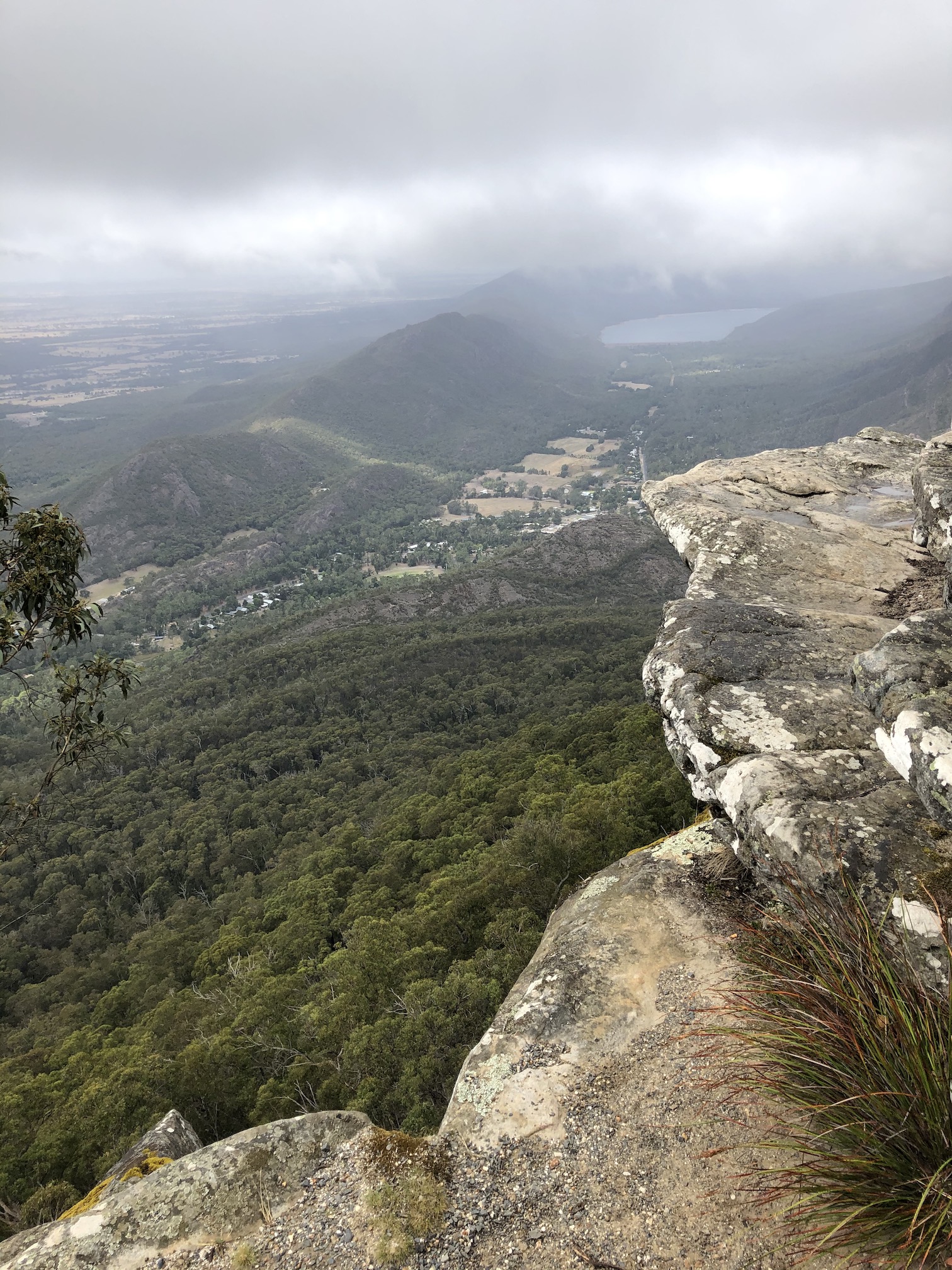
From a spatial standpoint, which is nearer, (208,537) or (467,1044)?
(467,1044)

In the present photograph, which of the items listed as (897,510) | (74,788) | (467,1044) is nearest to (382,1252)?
(467,1044)

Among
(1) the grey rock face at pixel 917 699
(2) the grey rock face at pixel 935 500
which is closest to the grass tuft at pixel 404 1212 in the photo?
(1) the grey rock face at pixel 917 699

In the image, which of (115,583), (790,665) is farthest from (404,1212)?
(115,583)

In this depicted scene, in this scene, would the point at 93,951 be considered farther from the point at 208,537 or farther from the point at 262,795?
the point at 208,537

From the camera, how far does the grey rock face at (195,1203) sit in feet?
19.2

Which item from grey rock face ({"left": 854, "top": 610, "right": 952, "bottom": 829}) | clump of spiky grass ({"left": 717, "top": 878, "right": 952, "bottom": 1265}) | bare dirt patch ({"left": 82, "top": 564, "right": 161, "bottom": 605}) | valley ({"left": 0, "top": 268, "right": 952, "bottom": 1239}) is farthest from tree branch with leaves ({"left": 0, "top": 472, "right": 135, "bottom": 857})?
bare dirt patch ({"left": 82, "top": 564, "right": 161, "bottom": 605})

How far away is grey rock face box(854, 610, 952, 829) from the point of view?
5262 millimetres

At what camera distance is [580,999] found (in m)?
7.66

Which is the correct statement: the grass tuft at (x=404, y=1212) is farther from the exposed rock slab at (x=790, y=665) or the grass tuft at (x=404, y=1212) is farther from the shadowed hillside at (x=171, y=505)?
the shadowed hillside at (x=171, y=505)

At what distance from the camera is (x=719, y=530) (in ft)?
39.2

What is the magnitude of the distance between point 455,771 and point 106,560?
15267 cm

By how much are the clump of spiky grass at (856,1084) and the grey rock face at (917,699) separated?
1.14 metres

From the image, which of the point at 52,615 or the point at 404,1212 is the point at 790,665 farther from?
the point at 52,615

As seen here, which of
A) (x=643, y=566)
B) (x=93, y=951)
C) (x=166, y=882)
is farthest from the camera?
(x=643, y=566)
